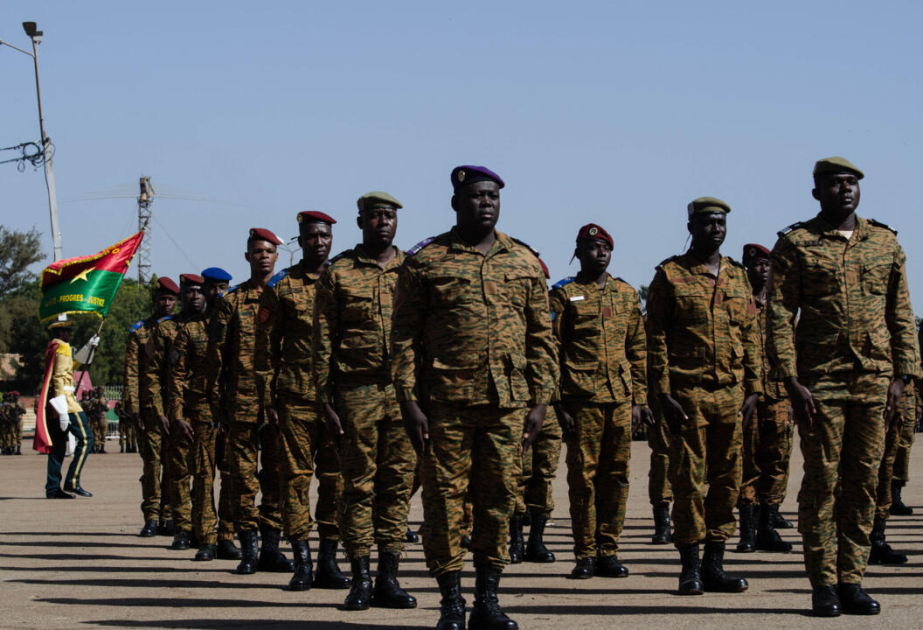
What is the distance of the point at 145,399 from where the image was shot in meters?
12.9

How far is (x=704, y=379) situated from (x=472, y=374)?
2.04 m

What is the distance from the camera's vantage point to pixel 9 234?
103 metres

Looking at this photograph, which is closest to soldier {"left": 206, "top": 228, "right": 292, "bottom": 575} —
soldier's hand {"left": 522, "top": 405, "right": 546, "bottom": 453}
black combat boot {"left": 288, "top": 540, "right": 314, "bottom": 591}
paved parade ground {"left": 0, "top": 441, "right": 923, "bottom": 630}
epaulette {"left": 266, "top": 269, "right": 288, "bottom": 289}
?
paved parade ground {"left": 0, "top": 441, "right": 923, "bottom": 630}

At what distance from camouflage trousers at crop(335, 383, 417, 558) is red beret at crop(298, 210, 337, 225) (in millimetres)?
1530

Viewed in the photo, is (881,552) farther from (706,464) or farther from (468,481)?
(468,481)

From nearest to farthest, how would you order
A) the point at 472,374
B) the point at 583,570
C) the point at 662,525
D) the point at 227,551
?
the point at 472,374 < the point at 583,570 < the point at 227,551 < the point at 662,525

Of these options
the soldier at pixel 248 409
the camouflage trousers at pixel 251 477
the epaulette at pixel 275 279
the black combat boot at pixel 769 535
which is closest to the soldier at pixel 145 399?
the soldier at pixel 248 409

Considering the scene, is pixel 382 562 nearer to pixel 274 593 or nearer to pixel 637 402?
pixel 274 593

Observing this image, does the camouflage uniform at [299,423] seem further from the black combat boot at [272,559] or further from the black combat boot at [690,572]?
the black combat boot at [690,572]

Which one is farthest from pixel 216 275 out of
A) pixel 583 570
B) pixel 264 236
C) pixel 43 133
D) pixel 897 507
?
pixel 43 133

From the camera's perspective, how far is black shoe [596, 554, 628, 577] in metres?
8.91

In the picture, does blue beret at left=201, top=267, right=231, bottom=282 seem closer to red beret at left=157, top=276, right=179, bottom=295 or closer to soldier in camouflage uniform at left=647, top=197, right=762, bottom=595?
red beret at left=157, top=276, right=179, bottom=295

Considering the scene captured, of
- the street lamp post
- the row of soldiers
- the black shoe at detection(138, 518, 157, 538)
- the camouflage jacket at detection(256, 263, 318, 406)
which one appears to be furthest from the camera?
the street lamp post

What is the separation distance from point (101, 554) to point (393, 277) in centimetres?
480
